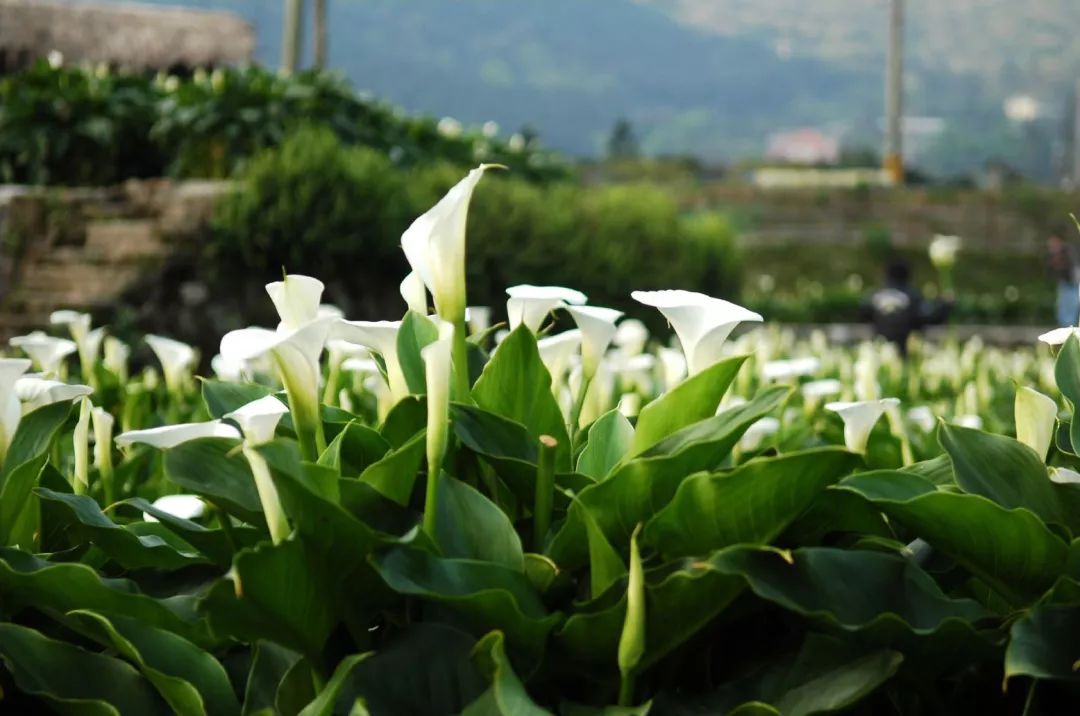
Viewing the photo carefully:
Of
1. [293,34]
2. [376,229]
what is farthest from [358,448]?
[293,34]

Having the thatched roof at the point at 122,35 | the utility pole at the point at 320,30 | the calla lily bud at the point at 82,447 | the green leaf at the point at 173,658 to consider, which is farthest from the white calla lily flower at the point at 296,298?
the utility pole at the point at 320,30

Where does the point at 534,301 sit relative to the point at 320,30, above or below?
above

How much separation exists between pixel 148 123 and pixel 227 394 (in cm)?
824

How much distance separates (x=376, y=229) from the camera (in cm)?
794

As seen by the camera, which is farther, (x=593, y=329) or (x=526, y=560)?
(x=593, y=329)

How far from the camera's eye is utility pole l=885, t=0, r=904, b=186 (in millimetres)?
31234

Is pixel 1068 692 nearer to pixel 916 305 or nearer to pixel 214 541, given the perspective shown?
pixel 214 541

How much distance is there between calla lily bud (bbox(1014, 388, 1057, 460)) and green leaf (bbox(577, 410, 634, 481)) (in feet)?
1.48

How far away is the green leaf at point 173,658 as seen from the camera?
4.40ft

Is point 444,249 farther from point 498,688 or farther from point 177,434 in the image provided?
point 498,688

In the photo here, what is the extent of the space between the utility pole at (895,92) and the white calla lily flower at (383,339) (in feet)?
100

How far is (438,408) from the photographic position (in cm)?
135

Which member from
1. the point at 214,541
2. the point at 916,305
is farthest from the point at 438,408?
the point at 916,305

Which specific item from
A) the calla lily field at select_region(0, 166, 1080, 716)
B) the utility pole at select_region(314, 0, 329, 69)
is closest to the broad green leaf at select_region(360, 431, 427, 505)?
the calla lily field at select_region(0, 166, 1080, 716)
